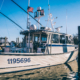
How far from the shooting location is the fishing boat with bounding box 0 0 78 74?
8.67 meters

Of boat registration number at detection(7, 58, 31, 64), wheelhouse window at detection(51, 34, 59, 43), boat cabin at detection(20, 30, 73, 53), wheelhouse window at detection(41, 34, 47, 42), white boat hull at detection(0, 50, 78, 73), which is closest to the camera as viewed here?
white boat hull at detection(0, 50, 78, 73)

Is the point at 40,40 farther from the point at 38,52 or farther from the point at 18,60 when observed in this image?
the point at 18,60

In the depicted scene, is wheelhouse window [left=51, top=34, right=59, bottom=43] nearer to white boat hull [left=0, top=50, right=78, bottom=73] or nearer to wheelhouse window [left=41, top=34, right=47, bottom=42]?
wheelhouse window [left=41, top=34, right=47, bottom=42]

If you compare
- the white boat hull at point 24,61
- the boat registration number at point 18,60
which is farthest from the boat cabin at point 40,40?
the boat registration number at point 18,60

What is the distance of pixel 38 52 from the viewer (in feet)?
36.3

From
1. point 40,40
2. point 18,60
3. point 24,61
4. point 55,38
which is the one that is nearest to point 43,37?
point 40,40

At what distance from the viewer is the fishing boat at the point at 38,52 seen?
28.5 feet

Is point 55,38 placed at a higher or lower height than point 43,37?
lower

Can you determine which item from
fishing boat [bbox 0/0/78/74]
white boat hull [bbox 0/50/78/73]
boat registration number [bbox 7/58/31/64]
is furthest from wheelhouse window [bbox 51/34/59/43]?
boat registration number [bbox 7/58/31/64]

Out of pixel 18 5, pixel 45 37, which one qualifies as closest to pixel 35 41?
pixel 45 37

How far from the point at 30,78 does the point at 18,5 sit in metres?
7.14

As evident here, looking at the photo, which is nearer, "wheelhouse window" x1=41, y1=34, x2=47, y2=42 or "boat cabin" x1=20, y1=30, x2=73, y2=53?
"boat cabin" x1=20, y1=30, x2=73, y2=53

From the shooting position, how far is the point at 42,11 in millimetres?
12727

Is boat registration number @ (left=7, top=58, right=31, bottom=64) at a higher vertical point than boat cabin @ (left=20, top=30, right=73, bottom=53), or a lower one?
lower
